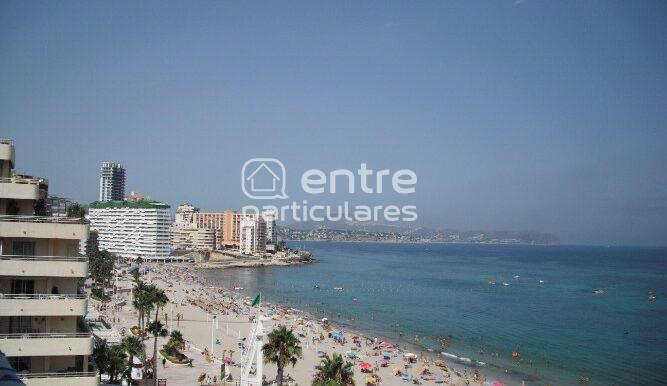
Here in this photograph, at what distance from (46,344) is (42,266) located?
1.64 m

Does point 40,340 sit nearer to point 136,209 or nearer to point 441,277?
point 441,277

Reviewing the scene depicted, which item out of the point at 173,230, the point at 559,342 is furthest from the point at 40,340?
the point at 173,230

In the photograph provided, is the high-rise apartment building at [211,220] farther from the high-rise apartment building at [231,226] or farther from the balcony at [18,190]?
the balcony at [18,190]

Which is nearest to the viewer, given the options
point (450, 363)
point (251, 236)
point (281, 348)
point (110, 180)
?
point (281, 348)

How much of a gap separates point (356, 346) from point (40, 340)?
33.0 meters

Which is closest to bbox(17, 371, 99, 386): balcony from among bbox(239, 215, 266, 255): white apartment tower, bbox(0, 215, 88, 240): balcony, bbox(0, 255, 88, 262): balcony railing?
bbox(0, 255, 88, 262): balcony railing

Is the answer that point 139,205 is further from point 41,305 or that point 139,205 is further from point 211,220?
point 41,305

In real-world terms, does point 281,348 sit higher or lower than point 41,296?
lower

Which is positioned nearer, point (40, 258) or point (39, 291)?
point (40, 258)

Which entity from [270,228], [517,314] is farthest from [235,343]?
[270,228]

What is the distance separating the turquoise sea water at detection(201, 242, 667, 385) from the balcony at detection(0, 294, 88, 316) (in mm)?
29780

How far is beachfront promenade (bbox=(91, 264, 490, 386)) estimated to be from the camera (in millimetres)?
30578

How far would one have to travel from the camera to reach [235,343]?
39312 millimetres

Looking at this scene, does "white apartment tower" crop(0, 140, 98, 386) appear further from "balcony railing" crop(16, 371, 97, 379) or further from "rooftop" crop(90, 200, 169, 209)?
"rooftop" crop(90, 200, 169, 209)
